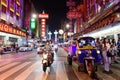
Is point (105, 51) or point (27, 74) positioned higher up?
point (105, 51)

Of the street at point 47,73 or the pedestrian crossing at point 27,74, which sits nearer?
the pedestrian crossing at point 27,74

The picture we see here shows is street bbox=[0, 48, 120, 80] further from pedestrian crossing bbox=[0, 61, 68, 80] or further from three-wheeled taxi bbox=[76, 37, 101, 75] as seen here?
three-wheeled taxi bbox=[76, 37, 101, 75]

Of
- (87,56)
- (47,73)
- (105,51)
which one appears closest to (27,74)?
(47,73)

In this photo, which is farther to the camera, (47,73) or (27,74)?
(47,73)

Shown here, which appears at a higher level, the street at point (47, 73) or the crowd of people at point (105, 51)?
the crowd of people at point (105, 51)

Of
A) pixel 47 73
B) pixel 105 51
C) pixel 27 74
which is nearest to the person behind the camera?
pixel 27 74

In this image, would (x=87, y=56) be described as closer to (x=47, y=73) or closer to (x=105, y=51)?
(x=105, y=51)

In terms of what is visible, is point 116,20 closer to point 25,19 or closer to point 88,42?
point 88,42

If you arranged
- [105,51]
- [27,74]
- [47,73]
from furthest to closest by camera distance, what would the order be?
[105,51] < [47,73] < [27,74]

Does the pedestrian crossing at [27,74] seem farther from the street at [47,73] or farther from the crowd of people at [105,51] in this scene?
the crowd of people at [105,51]

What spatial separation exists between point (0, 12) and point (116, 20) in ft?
105

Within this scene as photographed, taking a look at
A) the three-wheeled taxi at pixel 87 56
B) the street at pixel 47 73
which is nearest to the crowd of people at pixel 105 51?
the street at pixel 47 73

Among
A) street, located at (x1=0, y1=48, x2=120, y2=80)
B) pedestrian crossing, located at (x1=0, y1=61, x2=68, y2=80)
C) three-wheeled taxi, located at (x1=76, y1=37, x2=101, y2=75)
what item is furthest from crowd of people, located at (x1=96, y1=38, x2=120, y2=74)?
pedestrian crossing, located at (x1=0, y1=61, x2=68, y2=80)

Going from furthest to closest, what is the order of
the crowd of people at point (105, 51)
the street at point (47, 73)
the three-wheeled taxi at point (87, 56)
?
the crowd of people at point (105, 51) → the three-wheeled taxi at point (87, 56) → the street at point (47, 73)
